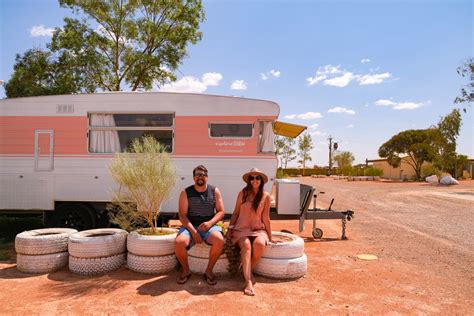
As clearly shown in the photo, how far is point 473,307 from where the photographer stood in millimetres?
3885

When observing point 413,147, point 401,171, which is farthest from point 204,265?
point 401,171

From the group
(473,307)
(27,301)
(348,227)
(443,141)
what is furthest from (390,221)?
(443,141)

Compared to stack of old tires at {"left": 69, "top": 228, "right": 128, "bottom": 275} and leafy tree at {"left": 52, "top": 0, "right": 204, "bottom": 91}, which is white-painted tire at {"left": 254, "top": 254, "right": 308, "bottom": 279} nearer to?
stack of old tires at {"left": 69, "top": 228, "right": 128, "bottom": 275}

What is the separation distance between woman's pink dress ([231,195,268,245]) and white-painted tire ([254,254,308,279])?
0.37 meters

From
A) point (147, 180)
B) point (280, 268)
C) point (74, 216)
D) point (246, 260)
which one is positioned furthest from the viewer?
point (74, 216)

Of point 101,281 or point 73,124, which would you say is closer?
point 101,281

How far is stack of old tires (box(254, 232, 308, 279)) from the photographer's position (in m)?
4.63

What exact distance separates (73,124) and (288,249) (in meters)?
4.92

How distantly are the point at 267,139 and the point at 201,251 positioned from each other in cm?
273

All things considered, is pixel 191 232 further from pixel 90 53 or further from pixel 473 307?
pixel 90 53

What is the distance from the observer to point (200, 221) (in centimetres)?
Answer: 482

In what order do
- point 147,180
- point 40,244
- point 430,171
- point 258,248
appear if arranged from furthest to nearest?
point 430,171, point 147,180, point 40,244, point 258,248

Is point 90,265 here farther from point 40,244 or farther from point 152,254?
point 152,254

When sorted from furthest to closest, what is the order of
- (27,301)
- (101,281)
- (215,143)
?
1. (215,143)
2. (101,281)
3. (27,301)
